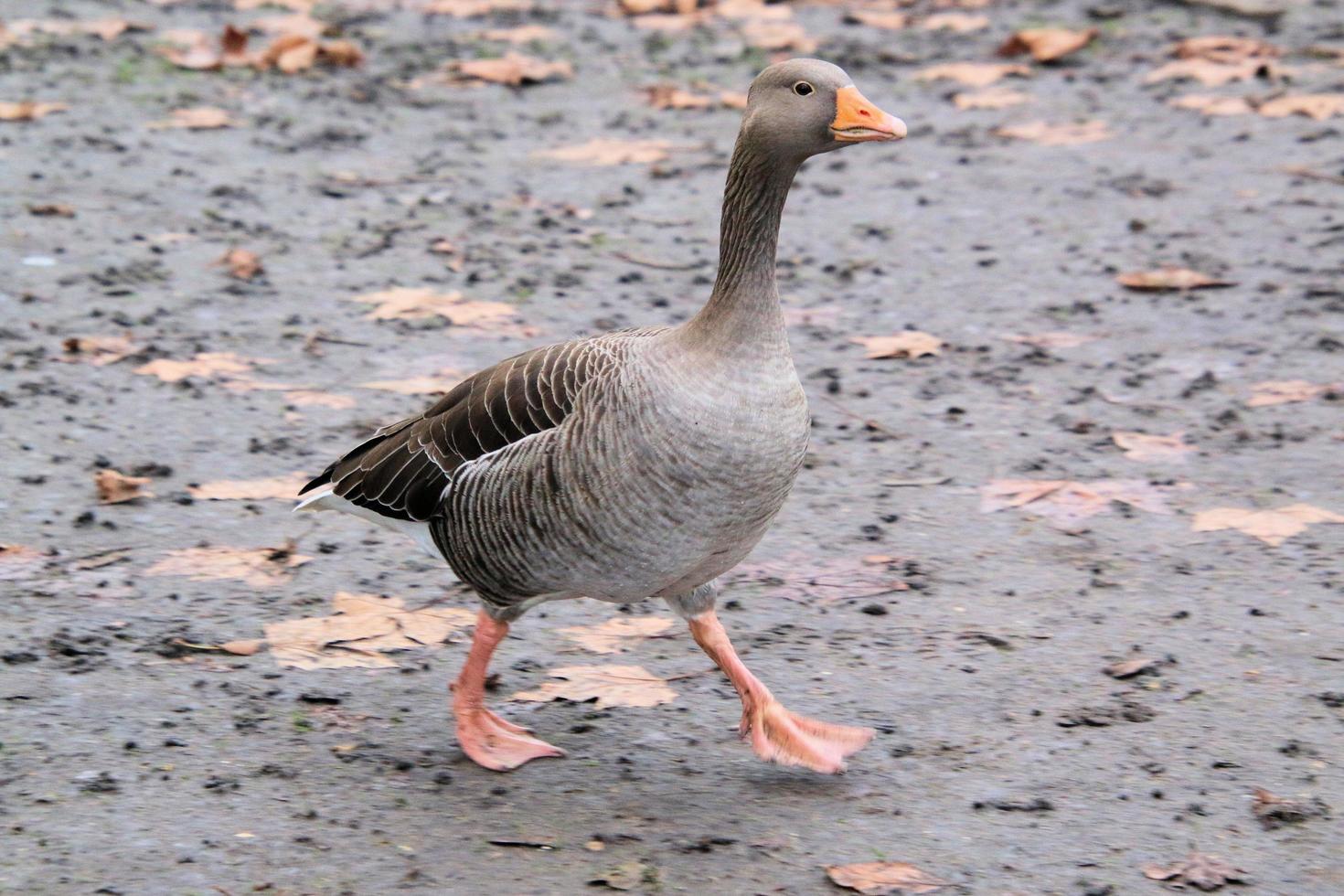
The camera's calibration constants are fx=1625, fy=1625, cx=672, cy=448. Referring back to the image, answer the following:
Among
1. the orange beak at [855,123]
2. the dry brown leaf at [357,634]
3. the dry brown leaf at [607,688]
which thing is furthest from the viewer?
the dry brown leaf at [357,634]

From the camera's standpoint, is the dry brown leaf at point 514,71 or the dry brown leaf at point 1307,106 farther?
the dry brown leaf at point 514,71

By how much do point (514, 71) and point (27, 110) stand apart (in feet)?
9.57

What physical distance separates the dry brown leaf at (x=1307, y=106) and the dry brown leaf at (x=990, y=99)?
4.51 feet

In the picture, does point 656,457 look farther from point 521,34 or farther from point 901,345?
point 521,34

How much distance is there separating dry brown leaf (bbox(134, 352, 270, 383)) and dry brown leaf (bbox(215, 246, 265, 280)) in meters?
0.91

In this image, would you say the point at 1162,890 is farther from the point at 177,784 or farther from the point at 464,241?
the point at 464,241

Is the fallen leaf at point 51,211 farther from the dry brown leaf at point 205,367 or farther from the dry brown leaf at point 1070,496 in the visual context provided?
the dry brown leaf at point 1070,496

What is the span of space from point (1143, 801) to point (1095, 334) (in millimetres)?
3380

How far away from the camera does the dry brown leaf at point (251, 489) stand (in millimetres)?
5270

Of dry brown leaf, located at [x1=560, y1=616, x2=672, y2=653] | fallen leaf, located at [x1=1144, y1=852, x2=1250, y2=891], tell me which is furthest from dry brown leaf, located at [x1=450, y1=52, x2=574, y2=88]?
fallen leaf, located at [x1=1144, y1=852, x2=1250, y2=891]

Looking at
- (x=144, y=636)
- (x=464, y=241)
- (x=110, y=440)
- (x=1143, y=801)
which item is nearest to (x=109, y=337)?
(x=110, y=440)

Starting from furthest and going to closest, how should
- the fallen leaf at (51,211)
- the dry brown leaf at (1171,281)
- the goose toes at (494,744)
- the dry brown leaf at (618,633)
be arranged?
the fallen leaf at (51,211) < the dry brown leaf at (1171,281) < the dry brown leaf at (618,633) < the goose toes at (494,744)

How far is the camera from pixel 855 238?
786 cm

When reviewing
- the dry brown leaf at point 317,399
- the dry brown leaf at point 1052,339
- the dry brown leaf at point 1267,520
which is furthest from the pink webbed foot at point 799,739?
the dry brown leaf at point 1052,339
